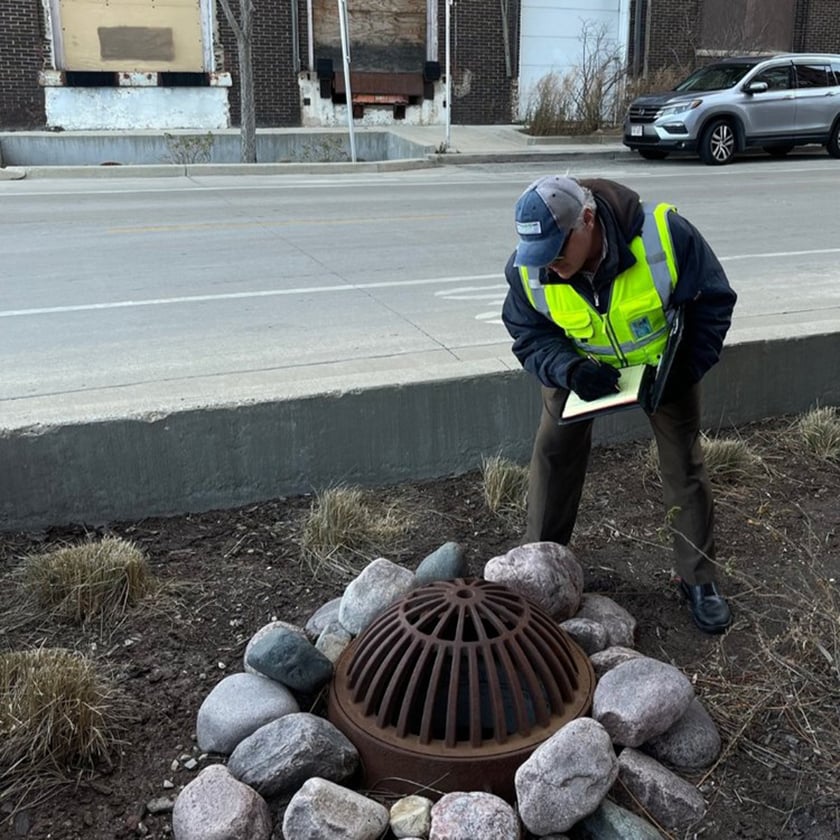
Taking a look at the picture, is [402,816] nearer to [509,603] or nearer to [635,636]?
[509,603]

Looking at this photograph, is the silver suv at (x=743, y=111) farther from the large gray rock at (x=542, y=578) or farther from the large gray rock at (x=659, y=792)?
the large gray rock at (x=659, y=792)

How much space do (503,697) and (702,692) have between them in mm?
730

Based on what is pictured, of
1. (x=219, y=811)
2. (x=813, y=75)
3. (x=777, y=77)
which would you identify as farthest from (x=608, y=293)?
(x=813, y=75)

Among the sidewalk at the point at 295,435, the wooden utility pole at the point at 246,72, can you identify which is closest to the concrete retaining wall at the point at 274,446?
the sidewalk at the point at 295,435

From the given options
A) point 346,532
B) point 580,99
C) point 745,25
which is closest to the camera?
point 346,532

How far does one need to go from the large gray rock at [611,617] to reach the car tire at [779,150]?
1866cm

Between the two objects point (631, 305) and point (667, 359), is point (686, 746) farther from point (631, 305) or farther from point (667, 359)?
point (631, 305)

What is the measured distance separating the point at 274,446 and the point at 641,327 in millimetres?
1795

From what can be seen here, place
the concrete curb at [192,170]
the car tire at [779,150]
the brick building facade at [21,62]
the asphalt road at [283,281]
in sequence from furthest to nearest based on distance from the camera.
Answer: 1. the brick building facade at [21,62]
2. the car tire at [779,150]
3. the concrete curb at [192,170]
4. the asphalt road at [283,281]

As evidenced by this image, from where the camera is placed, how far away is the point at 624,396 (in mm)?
3318

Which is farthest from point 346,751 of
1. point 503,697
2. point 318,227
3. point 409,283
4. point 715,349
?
point 318,227

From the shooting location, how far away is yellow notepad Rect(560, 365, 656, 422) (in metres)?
3.30

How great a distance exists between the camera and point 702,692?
314cm

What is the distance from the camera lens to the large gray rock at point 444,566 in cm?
347
